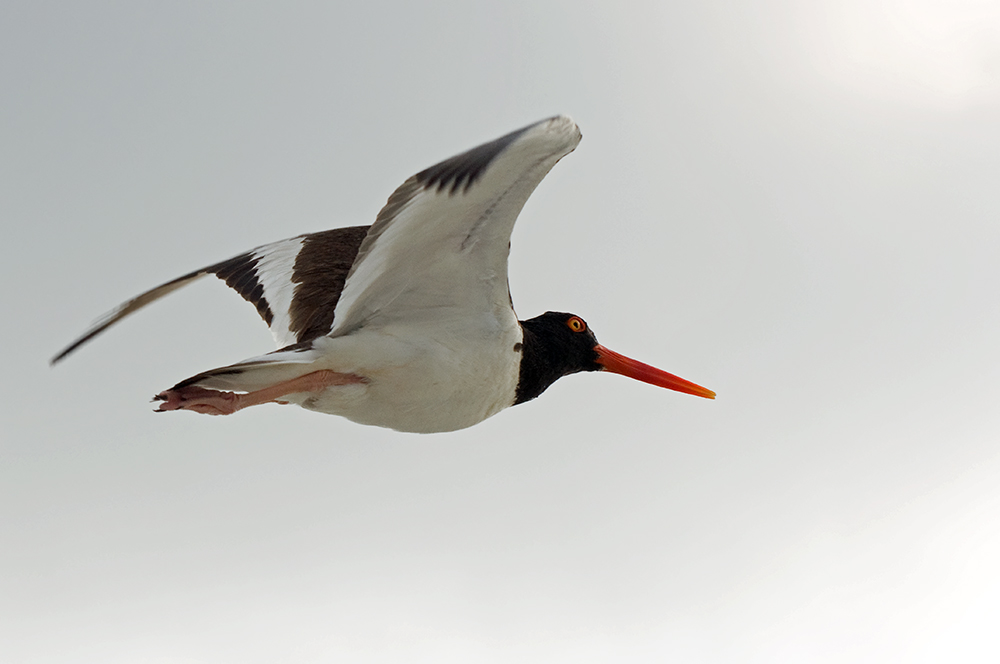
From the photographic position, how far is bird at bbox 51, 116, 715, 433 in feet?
16.6

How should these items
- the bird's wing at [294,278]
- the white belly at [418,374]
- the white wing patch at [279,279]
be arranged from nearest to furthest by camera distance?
the white belly at [418,374]
the bird's wing at [294,278]
the white wing patch at [279,279]

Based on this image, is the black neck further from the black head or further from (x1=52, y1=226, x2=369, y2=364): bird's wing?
(x1=52, y1=226, x2=369, y2=364): bird's wing

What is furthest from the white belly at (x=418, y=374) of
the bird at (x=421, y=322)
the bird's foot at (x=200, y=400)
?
the bird's foot at (x=200, y=400)

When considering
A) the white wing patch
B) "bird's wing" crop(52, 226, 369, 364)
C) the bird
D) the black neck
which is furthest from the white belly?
the white wing patch

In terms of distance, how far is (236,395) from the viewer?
5.96 meters

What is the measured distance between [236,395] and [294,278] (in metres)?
1.88

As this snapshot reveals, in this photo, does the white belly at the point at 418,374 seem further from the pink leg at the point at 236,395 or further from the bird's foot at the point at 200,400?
the bird's foot at the point at 200,400

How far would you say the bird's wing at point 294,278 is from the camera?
7094 millimetres

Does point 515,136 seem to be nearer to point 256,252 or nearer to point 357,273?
point 357,273

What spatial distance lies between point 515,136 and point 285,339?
10.5ft

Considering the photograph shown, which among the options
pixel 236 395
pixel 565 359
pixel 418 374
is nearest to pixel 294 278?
pixel 236 395

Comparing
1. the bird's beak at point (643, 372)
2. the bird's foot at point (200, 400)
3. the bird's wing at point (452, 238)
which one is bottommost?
the bird's foot at point (200, 400)

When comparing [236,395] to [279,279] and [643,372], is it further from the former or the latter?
[643,372]

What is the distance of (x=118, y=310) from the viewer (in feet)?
20.3
